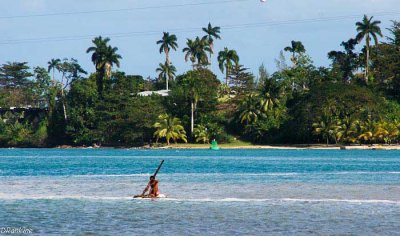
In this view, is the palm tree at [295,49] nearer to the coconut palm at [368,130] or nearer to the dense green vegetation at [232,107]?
the dense green vegetation at [232,107]

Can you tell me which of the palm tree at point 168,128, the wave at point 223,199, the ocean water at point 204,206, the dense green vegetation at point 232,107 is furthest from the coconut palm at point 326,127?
the wave at point 223,199

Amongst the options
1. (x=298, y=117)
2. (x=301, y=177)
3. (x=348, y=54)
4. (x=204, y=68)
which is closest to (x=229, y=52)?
(x=204, y=68)

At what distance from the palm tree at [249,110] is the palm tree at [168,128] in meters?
12.0

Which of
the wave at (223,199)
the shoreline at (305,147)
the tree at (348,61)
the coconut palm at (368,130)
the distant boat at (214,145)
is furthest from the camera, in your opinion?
the tree at (348,61)

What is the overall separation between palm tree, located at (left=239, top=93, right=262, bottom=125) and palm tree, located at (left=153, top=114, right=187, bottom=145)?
39.3ft

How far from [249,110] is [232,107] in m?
10.3

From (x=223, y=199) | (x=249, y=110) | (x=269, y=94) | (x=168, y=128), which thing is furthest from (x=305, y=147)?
(x=223, y=199)

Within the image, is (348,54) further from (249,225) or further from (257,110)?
(249,225)

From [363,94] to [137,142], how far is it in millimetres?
45394

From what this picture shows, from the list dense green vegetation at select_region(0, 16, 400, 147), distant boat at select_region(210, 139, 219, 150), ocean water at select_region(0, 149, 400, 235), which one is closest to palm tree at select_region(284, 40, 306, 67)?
dense green vegetation at select_region(0, 16, 400, 147)

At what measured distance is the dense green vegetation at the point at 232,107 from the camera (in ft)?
445

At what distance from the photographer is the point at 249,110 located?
479 feet

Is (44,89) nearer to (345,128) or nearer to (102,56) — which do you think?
(102,56)

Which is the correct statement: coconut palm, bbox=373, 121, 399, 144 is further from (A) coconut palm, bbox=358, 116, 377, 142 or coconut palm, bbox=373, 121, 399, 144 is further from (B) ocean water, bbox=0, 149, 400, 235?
(B) ocean water, bbox=0, 149, 400, 235
